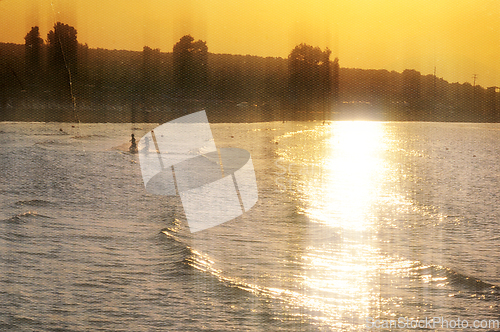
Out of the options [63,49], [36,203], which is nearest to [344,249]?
[36,203]

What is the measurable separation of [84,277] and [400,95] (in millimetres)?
190639

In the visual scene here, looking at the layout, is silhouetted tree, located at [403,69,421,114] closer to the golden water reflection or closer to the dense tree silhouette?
the dense tree silhouette

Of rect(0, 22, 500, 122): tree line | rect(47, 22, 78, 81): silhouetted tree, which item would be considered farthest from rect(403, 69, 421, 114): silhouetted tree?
rect(47, 22, 78, 81): silhouetted tree

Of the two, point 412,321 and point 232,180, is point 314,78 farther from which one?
point 412,321

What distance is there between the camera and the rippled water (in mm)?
9109

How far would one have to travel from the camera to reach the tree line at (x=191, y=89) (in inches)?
3580

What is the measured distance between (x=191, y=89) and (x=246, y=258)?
338 ft

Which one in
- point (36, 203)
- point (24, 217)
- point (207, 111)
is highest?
point (207, 111)

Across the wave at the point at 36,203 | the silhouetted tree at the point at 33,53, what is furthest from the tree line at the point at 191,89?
the wave at the point at 36,203

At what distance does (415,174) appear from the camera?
33.2 metres

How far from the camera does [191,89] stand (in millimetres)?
113000

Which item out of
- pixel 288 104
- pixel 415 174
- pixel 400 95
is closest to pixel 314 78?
pixel 288 104

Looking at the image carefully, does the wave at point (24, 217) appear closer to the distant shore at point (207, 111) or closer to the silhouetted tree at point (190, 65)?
the distant shore at point (207, 111)

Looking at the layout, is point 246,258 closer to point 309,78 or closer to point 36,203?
point 36,203
